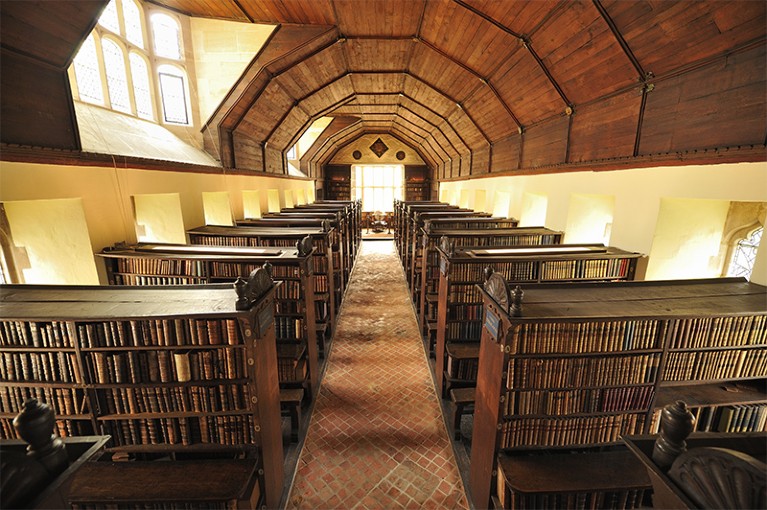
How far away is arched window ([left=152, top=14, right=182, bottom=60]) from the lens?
7.25 metres

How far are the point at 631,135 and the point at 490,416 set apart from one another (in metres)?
4.50

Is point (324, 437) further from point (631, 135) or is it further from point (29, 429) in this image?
point (631, 135)

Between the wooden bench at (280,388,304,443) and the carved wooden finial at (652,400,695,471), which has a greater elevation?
the carved wooden finial at (652,400,695,471)

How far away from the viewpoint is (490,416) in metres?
2.61

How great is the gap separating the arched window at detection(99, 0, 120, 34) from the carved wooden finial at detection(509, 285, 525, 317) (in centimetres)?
848

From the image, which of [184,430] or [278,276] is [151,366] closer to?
[184,430]

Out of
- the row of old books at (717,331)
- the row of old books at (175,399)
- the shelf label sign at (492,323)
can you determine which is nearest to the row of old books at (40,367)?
the row of old books at (175,399)

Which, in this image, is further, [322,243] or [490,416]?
[322,243]

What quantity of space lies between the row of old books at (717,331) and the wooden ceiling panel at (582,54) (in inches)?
137

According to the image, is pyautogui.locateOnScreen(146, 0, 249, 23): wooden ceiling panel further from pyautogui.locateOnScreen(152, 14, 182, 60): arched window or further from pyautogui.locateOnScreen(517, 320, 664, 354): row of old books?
pyautogui.locateOnScreen(517, 320, 664, 354): row of old books

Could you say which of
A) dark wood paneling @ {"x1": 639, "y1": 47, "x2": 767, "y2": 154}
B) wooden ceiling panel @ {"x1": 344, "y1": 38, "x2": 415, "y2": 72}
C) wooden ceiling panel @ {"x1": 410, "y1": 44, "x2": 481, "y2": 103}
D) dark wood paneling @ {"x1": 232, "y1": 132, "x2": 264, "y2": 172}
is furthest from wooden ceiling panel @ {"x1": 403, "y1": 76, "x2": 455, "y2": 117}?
dark wood paneling @ {"x1": 639, "y1": 47, "x2": 767, "y2": 154}

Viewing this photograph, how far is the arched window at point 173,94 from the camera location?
24.9 feet

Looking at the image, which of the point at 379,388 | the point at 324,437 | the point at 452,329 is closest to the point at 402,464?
the point at 324,437

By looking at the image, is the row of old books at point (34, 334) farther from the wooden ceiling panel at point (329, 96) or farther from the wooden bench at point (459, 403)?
the wooden ceiling panel at point (329, 96)
